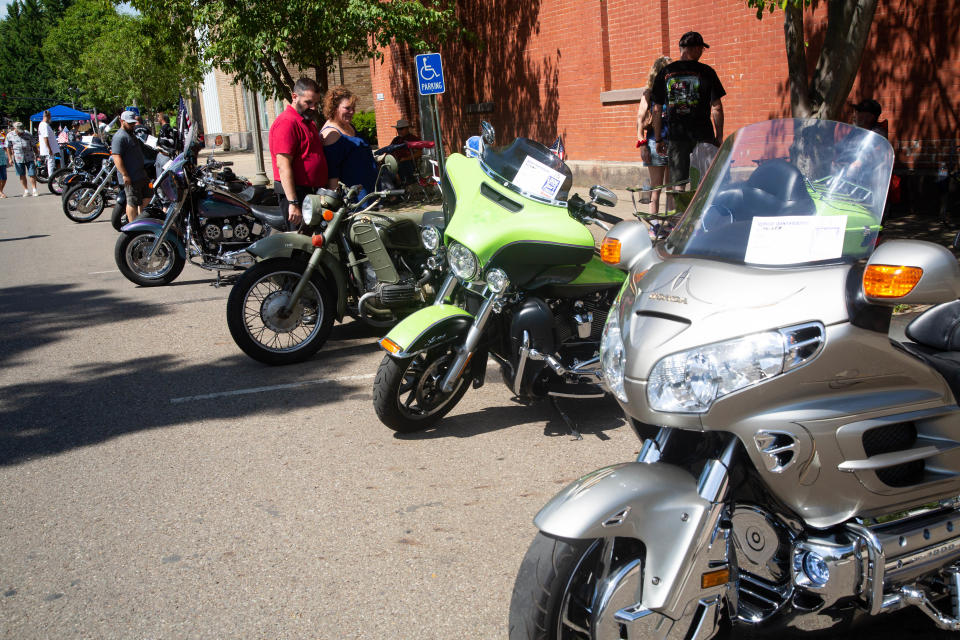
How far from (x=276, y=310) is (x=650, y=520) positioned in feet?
14.6

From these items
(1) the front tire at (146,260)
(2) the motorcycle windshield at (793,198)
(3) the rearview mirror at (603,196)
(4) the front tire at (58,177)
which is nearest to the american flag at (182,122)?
(1) the front tire at (146,260)

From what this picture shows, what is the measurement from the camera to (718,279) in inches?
91.7

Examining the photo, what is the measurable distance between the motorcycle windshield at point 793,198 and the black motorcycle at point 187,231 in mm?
7443

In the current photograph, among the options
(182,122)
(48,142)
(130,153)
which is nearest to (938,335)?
(182,122)

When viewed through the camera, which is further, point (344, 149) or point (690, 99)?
point (690, 99)

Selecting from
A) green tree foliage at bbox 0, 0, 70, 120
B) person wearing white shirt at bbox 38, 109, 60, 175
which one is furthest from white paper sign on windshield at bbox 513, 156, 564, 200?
green tree foliage at bbox 0, 0, 70, 120

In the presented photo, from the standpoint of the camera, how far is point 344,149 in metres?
7.82

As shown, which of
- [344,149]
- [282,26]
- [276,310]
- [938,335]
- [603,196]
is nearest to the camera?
[938,335]

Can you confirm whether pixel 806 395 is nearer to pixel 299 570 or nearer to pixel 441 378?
pixel 299 570

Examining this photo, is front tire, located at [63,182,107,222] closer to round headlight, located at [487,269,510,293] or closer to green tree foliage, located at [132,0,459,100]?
green tree foliage, located at [132,0,459,100]

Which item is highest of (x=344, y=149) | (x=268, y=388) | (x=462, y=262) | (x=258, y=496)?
(x=344, y=149)

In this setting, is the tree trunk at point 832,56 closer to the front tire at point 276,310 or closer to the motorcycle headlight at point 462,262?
the motorcycle headlight at point 462,262

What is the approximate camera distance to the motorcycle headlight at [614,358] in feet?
7.89

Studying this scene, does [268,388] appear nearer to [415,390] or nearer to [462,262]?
[415,390]
